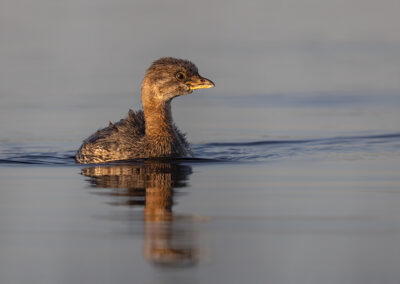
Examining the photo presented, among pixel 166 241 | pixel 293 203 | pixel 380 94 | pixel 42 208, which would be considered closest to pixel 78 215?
pixel 42 208

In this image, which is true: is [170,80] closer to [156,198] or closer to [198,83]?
[198,83]

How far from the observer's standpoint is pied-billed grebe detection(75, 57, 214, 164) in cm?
1442

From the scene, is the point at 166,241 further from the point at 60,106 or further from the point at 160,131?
the point at 60,106

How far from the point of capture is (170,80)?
14.7 metres

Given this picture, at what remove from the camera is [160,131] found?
1466cm

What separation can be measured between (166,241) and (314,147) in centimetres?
740

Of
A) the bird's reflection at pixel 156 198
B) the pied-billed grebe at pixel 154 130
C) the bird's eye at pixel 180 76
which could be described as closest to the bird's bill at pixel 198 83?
the pied-billed grebe at pixel 154 130

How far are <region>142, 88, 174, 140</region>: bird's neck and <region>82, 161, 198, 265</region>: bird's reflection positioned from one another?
2.77 feet

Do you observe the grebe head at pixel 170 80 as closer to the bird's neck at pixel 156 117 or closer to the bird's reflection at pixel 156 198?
the bird's neck at pixel 156 117

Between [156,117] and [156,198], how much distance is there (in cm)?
443

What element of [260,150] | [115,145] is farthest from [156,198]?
[260,150]

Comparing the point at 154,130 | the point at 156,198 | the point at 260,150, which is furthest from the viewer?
the point at 260,150

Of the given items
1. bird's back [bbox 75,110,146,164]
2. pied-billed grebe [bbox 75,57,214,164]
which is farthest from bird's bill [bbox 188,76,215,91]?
bird's back [bbox 75,110,146,164]

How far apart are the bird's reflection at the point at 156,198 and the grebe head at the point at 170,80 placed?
1393 mm
